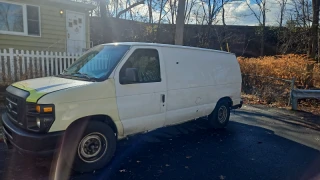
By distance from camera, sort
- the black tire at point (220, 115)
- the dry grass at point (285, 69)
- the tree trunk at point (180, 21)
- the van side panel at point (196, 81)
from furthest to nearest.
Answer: the dry grass at point (285, 69) < the tree trunk at point (180, 21) < the black tire at point (220, 115) < the van side panel at point (196, 81)

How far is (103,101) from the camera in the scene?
144 inches

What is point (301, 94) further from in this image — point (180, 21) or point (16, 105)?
point (16, 105)

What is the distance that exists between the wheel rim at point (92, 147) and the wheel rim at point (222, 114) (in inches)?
137

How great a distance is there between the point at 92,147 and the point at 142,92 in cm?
125

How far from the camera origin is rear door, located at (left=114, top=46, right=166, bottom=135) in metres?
3.92

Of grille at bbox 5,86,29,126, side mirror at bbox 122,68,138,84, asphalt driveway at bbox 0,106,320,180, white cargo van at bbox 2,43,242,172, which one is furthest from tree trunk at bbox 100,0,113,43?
side mirror at bbox 122,68,138,84

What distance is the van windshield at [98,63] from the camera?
3900 mm

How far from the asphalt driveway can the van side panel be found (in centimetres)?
64

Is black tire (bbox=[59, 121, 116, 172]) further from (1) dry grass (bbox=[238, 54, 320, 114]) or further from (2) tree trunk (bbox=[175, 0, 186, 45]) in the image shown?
(1) dry grass (bbox=[238, 54, 320, 114])

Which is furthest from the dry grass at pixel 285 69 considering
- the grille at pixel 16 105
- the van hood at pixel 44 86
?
the grille at pixel 16 105

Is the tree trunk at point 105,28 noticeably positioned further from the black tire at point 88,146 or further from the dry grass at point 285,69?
the black tire at point 88,146

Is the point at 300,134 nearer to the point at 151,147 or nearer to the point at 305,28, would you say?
the point at 151,147

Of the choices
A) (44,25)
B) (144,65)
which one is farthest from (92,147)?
(44,25)

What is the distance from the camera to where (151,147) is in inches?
189
